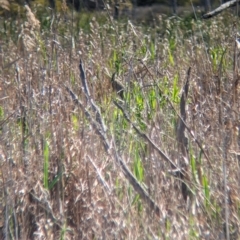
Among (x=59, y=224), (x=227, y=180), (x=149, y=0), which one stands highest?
(x=227, y=180)

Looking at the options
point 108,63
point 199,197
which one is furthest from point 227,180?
point 108,63

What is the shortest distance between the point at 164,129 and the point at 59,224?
676 millimetres

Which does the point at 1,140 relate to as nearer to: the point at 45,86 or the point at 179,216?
the point at 45,86

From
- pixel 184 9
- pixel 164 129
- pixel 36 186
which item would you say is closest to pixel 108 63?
pixel 164 129

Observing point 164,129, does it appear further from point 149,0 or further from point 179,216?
point 149,0

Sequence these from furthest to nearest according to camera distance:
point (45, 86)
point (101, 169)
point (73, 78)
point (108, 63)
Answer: point (108, 63) → point (73, 78) → point (45, 86) → point (101, 169)

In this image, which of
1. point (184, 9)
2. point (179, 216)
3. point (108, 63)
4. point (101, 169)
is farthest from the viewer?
point (184, 9)

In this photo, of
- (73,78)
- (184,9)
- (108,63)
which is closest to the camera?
(73,78)

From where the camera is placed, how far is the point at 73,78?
397cm

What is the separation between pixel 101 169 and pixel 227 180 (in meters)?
0.50

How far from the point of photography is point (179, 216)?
109 inches

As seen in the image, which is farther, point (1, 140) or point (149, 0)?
point (149, 0)

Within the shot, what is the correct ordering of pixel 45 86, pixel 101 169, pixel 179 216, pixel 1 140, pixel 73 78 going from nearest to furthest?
pixel 179 216 < pixel 101 169 < pixel 1 140 < pixel 45 86 < pixel 73 78

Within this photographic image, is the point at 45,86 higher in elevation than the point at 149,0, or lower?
higher
